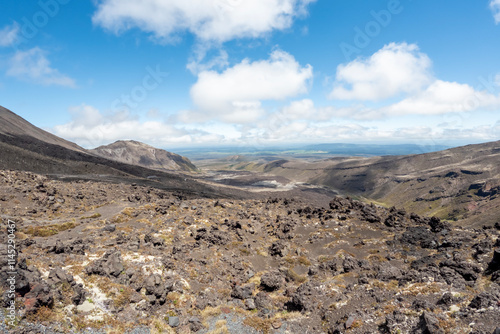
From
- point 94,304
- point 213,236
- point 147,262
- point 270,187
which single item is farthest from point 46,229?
point 270,187

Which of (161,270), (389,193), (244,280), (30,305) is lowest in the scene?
(389,193)

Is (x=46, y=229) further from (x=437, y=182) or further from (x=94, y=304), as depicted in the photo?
(x=437, y=182)

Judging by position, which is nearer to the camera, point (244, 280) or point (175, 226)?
point (244, 280)

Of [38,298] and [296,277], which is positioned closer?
[38,298]

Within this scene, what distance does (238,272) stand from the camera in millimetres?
19281

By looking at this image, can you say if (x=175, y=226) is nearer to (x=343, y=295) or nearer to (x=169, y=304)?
(x=169, y=304)

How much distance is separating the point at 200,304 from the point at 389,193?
15530cm

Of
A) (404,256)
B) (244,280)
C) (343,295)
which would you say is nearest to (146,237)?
(244,280)

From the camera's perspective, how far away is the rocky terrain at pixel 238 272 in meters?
11.3

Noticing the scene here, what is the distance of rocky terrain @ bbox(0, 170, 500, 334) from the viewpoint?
11273mm

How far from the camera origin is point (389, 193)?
142m

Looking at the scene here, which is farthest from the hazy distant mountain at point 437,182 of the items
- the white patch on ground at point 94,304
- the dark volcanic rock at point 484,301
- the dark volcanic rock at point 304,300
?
the white patch on ground at point 94,304

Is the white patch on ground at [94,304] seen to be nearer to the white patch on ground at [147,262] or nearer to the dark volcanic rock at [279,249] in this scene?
the white patch on ground at [147,262]

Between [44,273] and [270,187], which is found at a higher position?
[44,273]
